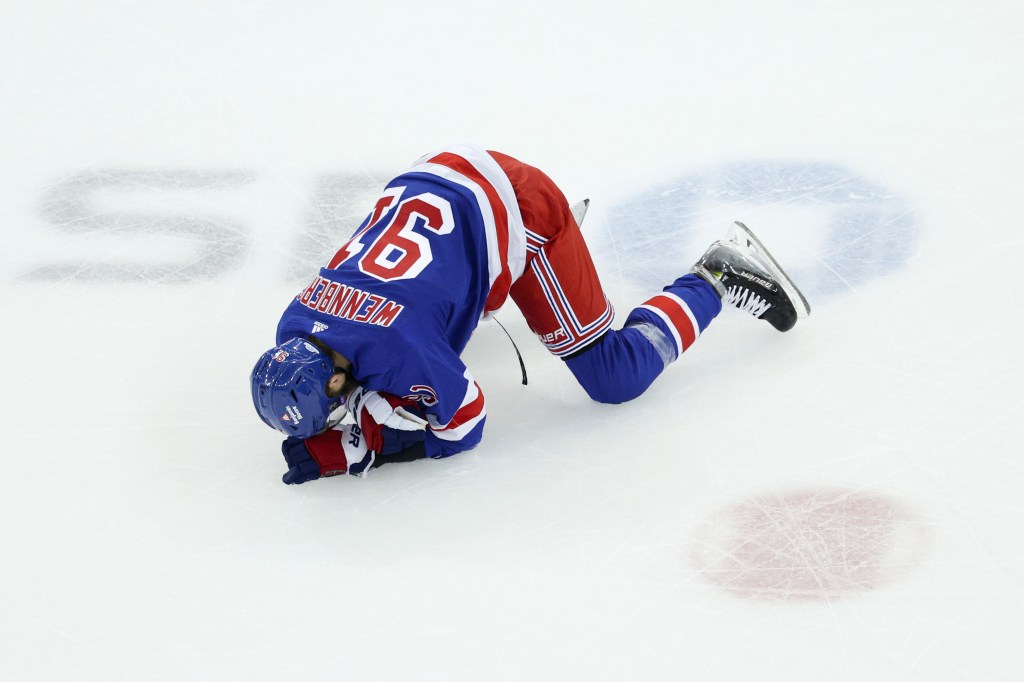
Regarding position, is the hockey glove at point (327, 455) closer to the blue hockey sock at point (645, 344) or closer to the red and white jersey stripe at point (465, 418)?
the red and white jersey stripe at point (465, 418)

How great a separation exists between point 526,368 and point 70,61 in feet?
11.0

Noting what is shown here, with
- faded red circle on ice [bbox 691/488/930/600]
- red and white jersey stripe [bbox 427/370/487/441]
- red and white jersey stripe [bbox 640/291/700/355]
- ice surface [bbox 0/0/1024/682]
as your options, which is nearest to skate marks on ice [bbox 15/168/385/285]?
ice surface [bbox 0/0/1024/682]

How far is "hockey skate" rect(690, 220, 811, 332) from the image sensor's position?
→ 3668 millimetres

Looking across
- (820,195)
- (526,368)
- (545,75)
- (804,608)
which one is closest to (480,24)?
(545,75)

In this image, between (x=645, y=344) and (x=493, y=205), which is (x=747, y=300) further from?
(x=493, y=205)

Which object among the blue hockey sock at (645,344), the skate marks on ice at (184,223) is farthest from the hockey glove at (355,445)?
the skate marks on ice at (184,223)

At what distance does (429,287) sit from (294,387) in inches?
18.9

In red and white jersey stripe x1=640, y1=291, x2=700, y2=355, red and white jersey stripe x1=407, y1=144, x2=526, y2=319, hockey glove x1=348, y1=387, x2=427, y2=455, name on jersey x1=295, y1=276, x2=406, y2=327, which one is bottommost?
hockey glove x1=348, y1=387, x2=427, y2=455

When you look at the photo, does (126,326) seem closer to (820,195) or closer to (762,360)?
(762,360)

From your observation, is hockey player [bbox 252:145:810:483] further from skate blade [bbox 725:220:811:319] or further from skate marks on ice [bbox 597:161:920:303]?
skate marks on ice [bbox 597:161:920:303]

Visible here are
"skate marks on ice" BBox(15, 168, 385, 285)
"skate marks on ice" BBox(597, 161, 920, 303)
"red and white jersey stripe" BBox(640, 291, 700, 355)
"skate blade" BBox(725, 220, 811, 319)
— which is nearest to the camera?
"red and white jersey stripe" BBox(640, 291, 700, 355)

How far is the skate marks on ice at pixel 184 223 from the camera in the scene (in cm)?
430

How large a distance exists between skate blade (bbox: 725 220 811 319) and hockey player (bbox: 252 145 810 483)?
0.01 m

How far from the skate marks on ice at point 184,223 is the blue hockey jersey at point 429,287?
105cm
